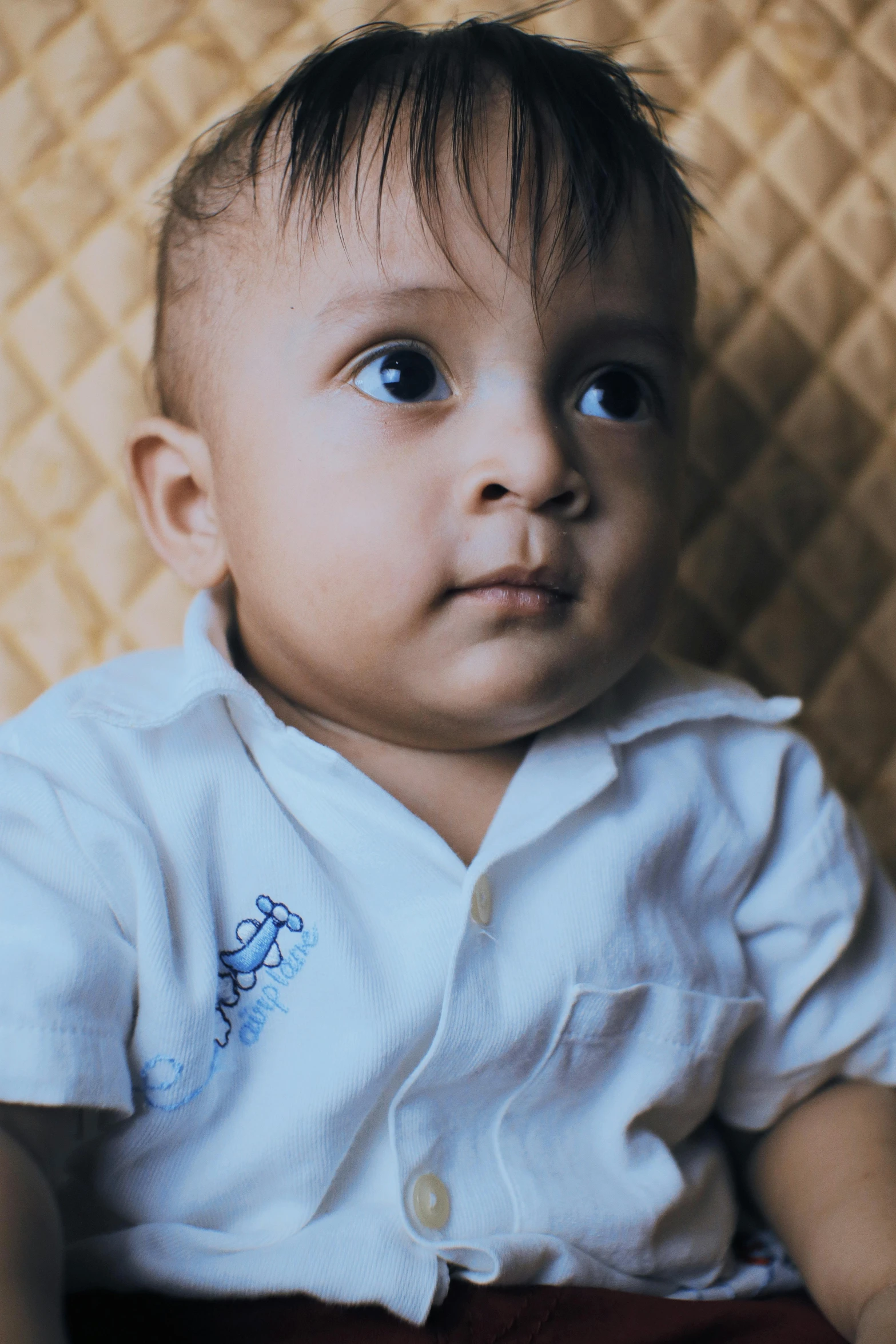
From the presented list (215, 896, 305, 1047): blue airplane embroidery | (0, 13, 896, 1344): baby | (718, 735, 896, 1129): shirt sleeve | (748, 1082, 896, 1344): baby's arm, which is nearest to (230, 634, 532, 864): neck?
(0, 13, 896, 1344): baby

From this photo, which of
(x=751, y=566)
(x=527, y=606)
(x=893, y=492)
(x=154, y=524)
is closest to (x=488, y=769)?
(x=527, y=606)

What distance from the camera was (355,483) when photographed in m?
0.65

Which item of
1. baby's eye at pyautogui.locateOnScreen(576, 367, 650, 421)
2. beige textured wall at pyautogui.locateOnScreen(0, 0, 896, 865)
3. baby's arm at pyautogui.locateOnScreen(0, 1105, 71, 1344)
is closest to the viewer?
baby's arm at pyautogui.locateOnScreen(0, 1105, 71, 1344)

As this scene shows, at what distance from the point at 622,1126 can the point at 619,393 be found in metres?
0.46

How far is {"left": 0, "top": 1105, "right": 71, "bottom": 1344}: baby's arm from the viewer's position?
504mm

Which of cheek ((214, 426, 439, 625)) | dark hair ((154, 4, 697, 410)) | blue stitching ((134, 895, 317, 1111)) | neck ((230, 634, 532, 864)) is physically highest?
dark hair ((154, 4, 697, 410))

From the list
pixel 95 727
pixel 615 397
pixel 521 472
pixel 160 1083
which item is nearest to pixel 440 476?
pixel 521 472

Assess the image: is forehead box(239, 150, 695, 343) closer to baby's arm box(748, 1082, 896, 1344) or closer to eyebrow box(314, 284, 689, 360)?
eyebrow box(314, 284, 689, 360)

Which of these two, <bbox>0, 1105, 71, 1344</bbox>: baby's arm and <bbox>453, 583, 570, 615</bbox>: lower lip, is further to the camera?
<bbox>453, 583, 570, 615</bbox>: lower lip

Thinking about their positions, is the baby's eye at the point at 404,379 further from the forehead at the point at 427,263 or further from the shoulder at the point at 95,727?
the shoulder at the point at 95,727

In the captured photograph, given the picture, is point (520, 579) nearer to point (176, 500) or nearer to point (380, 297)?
point (380, 297)

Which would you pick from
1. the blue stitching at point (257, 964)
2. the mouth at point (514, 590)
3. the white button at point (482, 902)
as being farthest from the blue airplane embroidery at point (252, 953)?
the mouth at point (514, 590)

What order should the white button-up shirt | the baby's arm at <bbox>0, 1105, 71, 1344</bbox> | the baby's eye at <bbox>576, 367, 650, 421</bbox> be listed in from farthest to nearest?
1. the baby's eye at <bbox>576, 367, 650, 421</bbox>
2. the white button-up shirt
3. the baby's arm at <bbox>0, 1105, 71, 1344</bbox>

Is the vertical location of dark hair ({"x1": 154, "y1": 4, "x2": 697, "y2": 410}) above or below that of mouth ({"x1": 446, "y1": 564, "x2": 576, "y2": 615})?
above
